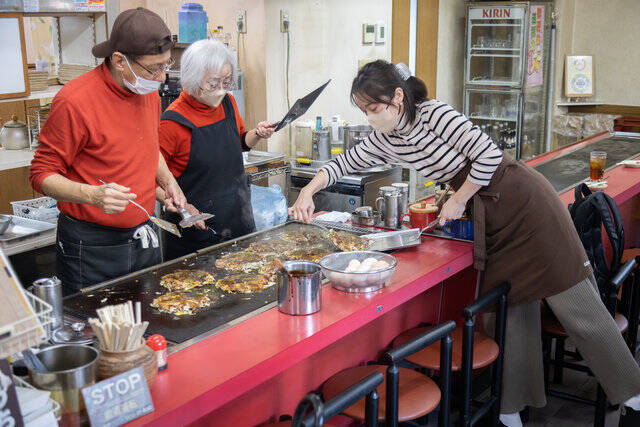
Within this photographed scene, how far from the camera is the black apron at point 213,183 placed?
3.35 m

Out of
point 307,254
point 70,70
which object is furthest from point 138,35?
point 70,70

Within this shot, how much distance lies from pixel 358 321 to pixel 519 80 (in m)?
5.93

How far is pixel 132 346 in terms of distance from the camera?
1.73 metres

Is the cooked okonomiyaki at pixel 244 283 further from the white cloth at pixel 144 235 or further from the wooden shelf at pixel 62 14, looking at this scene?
the wooden shelf at pixel 62 14

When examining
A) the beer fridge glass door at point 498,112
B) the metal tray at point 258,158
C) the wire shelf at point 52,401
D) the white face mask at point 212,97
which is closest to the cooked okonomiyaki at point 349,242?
the white face mask at point 212,97

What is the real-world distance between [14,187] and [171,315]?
4.91 meters

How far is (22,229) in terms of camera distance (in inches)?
152

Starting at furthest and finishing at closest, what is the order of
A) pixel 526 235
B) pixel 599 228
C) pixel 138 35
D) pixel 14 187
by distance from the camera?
pixel 14 187 < pixel 599 228 < pixel 526 235 < pixel 138 35

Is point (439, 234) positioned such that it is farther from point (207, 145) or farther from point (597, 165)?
point (597, 165)

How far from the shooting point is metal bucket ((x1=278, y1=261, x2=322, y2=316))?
2.24 metres

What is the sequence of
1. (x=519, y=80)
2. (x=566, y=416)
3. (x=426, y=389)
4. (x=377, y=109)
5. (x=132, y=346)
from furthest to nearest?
1. (x=519, y=80)
2. (x=566, y=416)
3. (x=377, y=109)
4. (x=426, y=389)
5. (x=132, y=346)

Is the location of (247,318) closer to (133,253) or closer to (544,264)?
(133,253)

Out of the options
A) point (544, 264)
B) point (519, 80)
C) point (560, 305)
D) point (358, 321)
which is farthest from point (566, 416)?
point (519, 80)

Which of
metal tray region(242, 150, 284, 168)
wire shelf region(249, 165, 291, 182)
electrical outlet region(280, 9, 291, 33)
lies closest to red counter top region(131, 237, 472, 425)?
wire shelf region(249, 165, 291, 182)
